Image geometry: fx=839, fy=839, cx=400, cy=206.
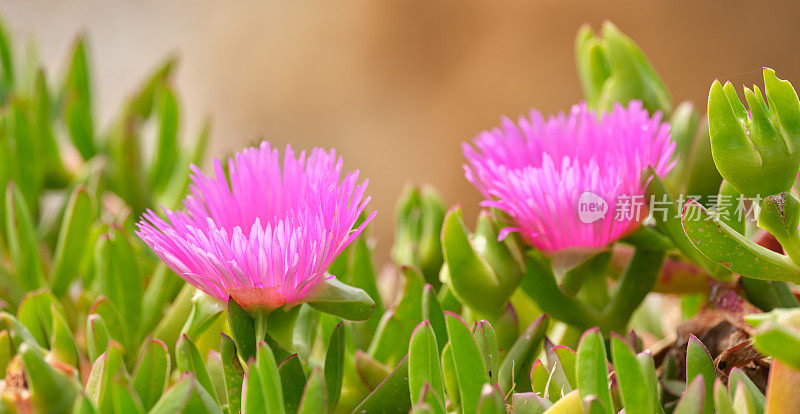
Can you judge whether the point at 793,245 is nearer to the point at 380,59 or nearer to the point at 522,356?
the point at 522,356

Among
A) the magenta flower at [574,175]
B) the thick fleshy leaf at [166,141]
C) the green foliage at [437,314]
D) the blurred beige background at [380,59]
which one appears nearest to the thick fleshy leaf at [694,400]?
the green foliage at [437,314]

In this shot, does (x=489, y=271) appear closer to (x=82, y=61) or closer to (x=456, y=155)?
(x=82, y=61)

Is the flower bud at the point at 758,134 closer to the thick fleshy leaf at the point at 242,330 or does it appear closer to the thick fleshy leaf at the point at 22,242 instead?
the thick fleshy leaf at the point at 242,330

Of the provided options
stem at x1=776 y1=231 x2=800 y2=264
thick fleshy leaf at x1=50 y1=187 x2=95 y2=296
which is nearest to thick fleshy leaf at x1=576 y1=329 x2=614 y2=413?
stem at x1=776 y1=231 x2=800 y2=264

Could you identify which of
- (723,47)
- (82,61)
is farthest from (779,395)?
(723,47)

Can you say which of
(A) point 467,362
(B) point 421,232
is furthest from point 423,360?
(B) point 421,232
